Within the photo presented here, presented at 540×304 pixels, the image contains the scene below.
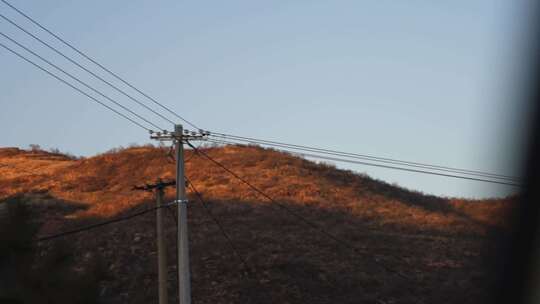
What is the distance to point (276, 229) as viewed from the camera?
39062 mm

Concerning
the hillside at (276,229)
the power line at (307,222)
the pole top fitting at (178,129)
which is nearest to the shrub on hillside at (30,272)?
the pole top fitting at (178,129)

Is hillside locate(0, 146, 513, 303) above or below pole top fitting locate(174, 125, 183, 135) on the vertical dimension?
below

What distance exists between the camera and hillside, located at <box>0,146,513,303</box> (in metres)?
31.4

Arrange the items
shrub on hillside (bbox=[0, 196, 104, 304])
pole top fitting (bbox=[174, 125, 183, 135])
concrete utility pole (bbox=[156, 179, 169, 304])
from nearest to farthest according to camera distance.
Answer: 1. shrub on hillside (bbox=[0, 196, 104, 304])
2. concrete utility pole (bbox=[156, 179, 169, 304])
3. pole top fitting (bbox=[174, 125, 183, 135])

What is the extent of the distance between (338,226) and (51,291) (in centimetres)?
2366

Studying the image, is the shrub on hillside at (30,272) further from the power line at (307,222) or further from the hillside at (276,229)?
the power line at (307,222)

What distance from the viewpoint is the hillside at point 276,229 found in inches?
1236

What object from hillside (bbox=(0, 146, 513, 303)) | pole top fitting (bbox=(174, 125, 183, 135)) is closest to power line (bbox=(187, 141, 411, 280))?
hillside (bbox=(0, 146, 513, 303))

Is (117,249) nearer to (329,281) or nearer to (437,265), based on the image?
(329,281)

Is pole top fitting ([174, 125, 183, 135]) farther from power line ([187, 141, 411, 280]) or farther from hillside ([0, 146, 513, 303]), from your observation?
power line ([187, 141, 411, 280])

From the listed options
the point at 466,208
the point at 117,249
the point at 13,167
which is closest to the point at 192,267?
the point at 117,249

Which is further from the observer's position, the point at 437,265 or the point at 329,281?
the point at 437,265

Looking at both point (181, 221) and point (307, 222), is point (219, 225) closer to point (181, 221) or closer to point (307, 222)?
point (307, 222)

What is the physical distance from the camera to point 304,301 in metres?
30.1
